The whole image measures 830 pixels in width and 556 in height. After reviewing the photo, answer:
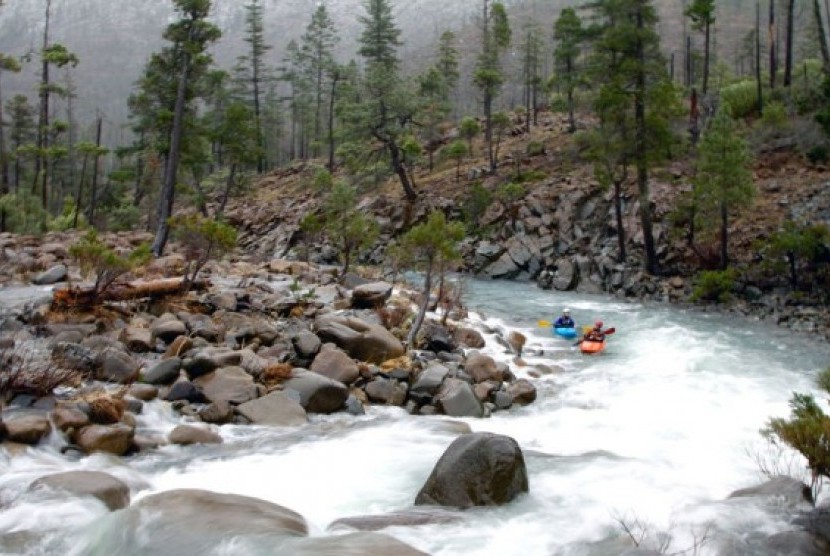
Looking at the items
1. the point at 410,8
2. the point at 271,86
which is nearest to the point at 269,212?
→ the point at 271,86

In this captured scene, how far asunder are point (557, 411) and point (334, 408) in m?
3.80

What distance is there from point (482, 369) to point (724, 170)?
45.3 feet

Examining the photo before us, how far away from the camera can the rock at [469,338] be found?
583 inches

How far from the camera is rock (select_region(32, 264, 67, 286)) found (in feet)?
50.7

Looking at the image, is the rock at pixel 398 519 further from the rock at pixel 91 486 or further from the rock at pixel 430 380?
the rock at pixel 430 380

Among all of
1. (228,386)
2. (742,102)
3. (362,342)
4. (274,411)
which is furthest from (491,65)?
(274,411)

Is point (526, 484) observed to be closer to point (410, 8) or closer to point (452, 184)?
point (452, 184)

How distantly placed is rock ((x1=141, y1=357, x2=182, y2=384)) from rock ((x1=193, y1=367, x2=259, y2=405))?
33cm

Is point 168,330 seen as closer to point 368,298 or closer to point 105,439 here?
point 105,439

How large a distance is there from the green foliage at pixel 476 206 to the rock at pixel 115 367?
26.0 meters

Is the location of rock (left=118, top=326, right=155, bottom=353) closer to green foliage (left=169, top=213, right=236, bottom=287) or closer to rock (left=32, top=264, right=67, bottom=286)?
green foliage (left=169, top=213, right=236, bottom=287)

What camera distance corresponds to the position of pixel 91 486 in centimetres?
630

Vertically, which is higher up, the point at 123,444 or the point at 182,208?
the point at 182,208

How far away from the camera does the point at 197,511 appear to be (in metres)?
5.91
